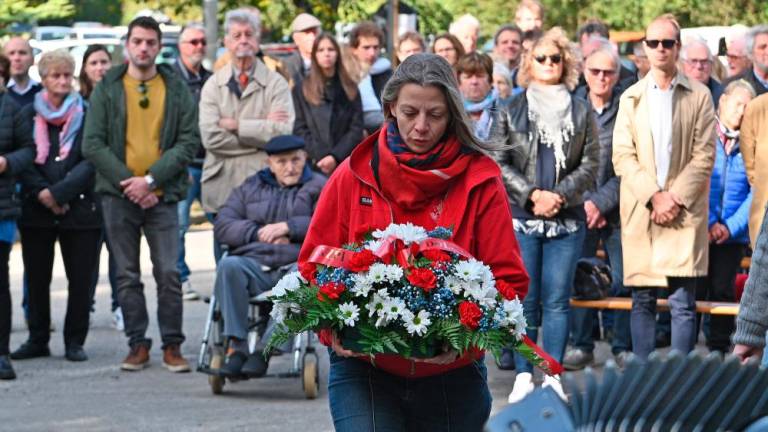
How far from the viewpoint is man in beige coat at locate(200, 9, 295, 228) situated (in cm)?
1146

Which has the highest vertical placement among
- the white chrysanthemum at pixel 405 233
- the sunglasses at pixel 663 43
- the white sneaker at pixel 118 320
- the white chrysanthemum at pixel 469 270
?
the sunglasses at pixel 663 43

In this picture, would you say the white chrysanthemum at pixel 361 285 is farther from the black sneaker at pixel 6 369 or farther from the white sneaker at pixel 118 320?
the white sneaker at pixel 118 320

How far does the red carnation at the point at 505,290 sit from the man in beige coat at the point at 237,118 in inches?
271

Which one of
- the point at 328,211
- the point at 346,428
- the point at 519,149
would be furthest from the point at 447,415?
the point at 519,149

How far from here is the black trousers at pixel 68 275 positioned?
11.0 m

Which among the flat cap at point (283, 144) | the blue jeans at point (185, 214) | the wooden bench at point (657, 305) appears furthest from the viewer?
the blue jeans at point (185, 214)

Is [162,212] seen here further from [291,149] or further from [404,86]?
[404,86]

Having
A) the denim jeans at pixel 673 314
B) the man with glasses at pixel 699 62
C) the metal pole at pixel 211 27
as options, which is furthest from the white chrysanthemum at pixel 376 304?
the metal pole at pixel 211 27

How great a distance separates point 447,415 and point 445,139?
0.87m

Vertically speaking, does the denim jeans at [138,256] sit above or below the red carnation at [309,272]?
below

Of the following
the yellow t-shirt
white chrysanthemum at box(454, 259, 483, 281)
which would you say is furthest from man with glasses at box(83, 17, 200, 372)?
white chrysanthemum at box(454, 259, 483, 281)

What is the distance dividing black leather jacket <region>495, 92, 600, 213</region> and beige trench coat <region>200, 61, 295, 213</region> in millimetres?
2597

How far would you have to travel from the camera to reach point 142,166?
10430 mm

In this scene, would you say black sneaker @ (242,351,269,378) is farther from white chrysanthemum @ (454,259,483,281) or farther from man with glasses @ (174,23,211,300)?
white chrysanthemum @ (454,259,483,281)
